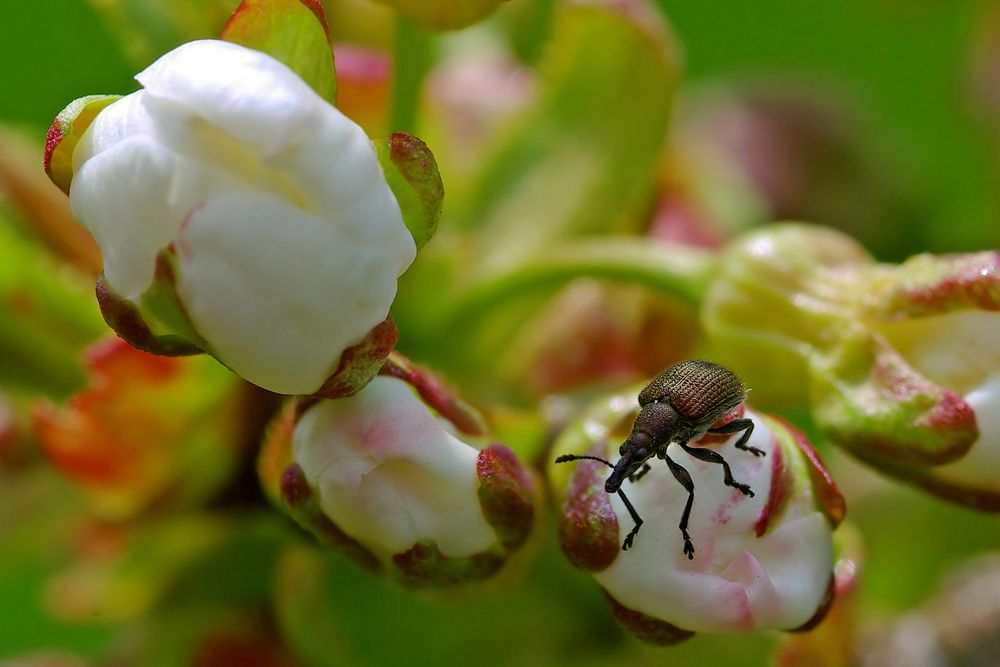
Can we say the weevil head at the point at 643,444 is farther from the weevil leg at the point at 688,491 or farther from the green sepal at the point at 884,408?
the green sepal at the point at 884,408

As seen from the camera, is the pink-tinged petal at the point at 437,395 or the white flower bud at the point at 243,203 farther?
the pink-tinged petal at the point at 437,395

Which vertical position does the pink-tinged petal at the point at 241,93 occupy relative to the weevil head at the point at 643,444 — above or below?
above

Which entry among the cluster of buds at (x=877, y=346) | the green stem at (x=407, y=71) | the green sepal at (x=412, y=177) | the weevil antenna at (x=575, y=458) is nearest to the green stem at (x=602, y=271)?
the cluster of buds at (x=877, y=346)

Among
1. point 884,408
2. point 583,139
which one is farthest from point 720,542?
point 583,139

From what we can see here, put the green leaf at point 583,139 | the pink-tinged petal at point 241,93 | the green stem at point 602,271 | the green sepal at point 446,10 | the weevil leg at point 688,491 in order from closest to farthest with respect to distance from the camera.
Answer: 1. the pink-tinged petal at point 241,93
2. the weevil leg at point 688,491
3. the green sepal at point 446,10
4. the green stem at point 602,271
5. the green leaf at point 583,139

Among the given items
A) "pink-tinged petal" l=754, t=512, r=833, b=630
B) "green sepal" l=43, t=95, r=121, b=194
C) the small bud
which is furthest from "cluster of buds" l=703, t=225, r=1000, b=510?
"green sepal" l=43, t=95, r=121, b=194

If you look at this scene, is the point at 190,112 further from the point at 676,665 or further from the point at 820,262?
the point at 676,665

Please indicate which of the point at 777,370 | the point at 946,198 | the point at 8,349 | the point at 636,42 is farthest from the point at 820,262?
the point at 946,198
